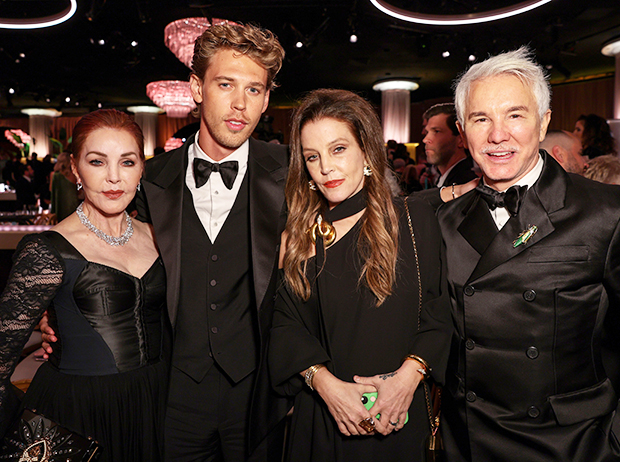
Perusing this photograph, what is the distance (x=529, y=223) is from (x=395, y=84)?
39.2ft

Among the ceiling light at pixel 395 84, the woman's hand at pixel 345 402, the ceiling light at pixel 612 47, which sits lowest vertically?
the woman's hand at pixel 345 402

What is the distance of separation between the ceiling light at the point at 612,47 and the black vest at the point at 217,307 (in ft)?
32.6

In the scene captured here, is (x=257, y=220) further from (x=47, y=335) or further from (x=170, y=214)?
(x=47, y=335)

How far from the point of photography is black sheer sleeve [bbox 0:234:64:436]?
5.36ft

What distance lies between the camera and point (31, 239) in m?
1.72

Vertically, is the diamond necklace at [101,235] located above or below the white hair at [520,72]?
below

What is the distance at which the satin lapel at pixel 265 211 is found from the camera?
1.80 metres

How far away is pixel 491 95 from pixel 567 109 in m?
13.3

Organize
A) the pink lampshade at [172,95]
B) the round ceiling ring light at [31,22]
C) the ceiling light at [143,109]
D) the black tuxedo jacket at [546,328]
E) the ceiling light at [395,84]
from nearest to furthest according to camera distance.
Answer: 1. the black tuxedo jacket at [546,328]
2. the round ceiling ring light at [31,22]
3. the pink lampshade at [172,95]
4. the ceiling light at [395,84]
5. the ceiling light at [143,109]

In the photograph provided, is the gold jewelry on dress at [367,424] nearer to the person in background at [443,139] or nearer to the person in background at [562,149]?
the person in background at [562,149]

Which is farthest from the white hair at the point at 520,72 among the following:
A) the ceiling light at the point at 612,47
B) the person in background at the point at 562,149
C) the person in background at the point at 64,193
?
the ceiling light at the point at 612,47

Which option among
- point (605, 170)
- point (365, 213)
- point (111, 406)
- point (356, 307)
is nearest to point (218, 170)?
point (365, 213)

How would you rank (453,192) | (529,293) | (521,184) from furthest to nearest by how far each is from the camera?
(453,192)
(521,184)
(529,293)

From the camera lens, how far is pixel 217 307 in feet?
6.20
